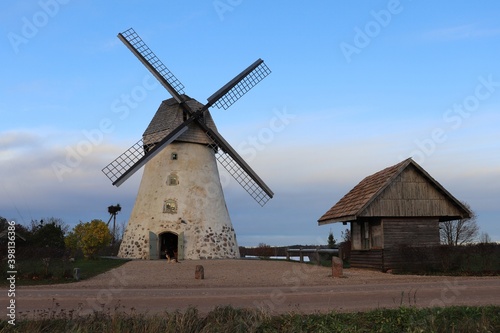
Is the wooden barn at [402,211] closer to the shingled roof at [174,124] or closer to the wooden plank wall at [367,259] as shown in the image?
the wooden plank wall at [367,259]

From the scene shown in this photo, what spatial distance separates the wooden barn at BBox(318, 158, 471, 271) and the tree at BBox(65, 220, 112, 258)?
46.9 ft

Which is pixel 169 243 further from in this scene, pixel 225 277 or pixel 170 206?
pixel 225 277

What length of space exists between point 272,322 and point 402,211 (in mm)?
15609

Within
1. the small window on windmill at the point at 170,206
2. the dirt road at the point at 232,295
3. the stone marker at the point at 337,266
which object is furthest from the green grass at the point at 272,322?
the small window on windmill at the point at 170,206

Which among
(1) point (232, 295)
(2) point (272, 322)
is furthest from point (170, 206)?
(2) point (272, 322)

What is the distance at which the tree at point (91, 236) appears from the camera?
1128 inches

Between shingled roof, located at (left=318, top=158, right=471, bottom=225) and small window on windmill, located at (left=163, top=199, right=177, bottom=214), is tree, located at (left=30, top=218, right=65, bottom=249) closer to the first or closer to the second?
small window on windmill, located at (left=163, top=199, right=177, bottom=214)

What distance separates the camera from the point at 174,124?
29.3 m

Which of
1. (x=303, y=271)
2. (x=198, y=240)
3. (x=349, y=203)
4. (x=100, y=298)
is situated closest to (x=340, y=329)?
(x=100, y=298)

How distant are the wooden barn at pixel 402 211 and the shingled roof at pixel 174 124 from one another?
10805 mm

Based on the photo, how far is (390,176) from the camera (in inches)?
896

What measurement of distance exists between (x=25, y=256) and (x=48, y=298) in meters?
15.5

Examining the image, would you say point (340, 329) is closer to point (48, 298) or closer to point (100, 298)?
point (100, 298)

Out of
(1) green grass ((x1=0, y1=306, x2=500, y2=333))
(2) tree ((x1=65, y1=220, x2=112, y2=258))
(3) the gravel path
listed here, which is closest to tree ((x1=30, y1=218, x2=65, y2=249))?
(2) tree ((x1=65, y1=220, x2=112, y2=258))
